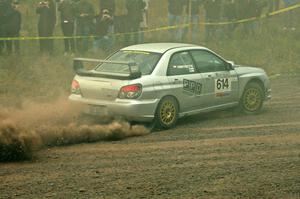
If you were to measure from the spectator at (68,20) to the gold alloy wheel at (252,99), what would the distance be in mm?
7340

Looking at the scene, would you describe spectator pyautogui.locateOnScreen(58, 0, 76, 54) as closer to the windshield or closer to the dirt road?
the windshield

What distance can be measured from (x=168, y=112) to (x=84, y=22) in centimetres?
848

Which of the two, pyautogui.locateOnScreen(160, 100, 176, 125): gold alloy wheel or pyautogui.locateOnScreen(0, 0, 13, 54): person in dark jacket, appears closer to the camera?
pyautogui.locateOnScreen(160, 100, 176, 125): gold alloy wheel

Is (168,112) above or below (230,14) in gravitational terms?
below

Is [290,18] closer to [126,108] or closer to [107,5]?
[107,5]

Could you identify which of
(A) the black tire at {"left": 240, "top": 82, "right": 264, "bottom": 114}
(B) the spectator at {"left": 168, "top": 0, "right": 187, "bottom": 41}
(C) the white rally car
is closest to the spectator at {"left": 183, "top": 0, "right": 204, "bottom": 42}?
(B) the spectator at {"left": 168, "top": 0, "right": 187, "bottom": 41}

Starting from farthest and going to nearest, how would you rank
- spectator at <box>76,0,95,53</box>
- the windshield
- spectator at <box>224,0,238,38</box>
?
spectator at <box>224,0,238,38</box>
spectator at <box>76,0,95,53</box>
the windshield

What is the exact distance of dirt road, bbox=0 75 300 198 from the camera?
25.4ft

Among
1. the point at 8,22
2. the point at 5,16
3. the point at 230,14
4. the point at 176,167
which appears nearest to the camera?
the point at 176,167

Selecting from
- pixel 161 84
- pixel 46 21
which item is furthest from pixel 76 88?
pixel 46 21

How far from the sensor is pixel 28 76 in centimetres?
1744

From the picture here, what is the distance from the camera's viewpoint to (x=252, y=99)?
13539 millimetres

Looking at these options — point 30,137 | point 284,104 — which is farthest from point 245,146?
point 284,104

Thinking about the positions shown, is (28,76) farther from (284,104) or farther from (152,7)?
(152,7)
